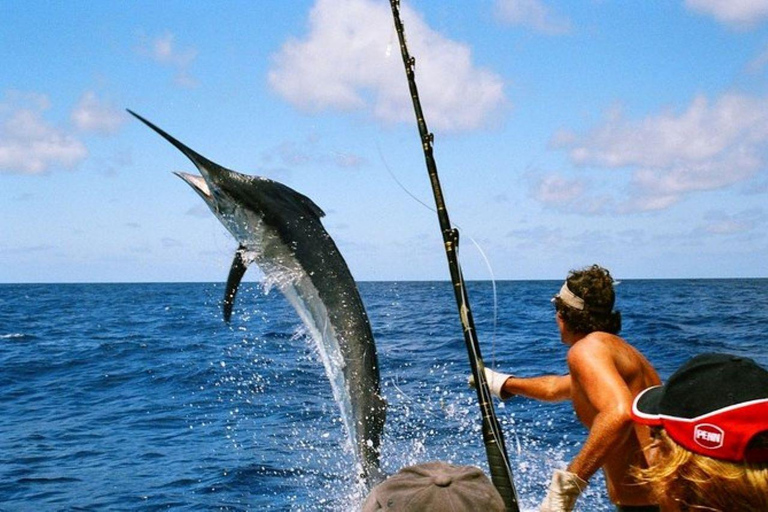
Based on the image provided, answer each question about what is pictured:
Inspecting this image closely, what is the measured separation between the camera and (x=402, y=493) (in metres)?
1.71

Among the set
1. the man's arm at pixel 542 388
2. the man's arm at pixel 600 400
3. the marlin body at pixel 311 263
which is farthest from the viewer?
the man's arm at pixel 542 388

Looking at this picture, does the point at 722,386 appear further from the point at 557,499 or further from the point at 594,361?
the point at 557,499

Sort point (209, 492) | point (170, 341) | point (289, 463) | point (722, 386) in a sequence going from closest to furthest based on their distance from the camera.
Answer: point (722, 386) < point (209, 492) < point (289, 463) < point (170, 341)

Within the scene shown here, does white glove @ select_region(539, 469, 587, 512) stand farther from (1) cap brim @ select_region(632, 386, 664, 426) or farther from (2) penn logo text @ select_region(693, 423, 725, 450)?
(2) penn logo text @ select_region(693, 423, 725, 450)

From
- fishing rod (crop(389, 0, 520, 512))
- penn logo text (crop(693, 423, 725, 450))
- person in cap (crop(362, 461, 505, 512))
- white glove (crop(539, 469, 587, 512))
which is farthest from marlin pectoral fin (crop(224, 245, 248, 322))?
penn logo text (crop(693, 423, 725, 450))

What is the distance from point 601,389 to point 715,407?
1829 mm

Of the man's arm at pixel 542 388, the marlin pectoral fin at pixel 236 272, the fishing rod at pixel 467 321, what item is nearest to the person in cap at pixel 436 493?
the fishing rod at pixel 467 321

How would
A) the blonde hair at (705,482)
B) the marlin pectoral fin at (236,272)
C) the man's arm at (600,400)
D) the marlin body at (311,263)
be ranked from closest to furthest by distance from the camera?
1. the blonde hair at (705,482)
2. the man's arm at (600,400)
3. the marlin body at (311,263)
4. the marlin pectoral fin at (236,272)

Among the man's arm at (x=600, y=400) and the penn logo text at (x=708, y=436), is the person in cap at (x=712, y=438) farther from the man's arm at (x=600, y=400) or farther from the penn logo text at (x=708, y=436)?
the man's arm at (x=600, y=400)

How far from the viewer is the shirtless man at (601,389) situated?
10.7 feet

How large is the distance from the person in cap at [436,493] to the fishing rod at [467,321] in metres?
1.14

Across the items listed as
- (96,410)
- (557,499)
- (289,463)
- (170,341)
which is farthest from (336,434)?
(170,341)

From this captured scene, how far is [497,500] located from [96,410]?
11.0 metres

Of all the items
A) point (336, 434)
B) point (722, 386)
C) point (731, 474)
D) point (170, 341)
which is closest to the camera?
point (731, 474)
